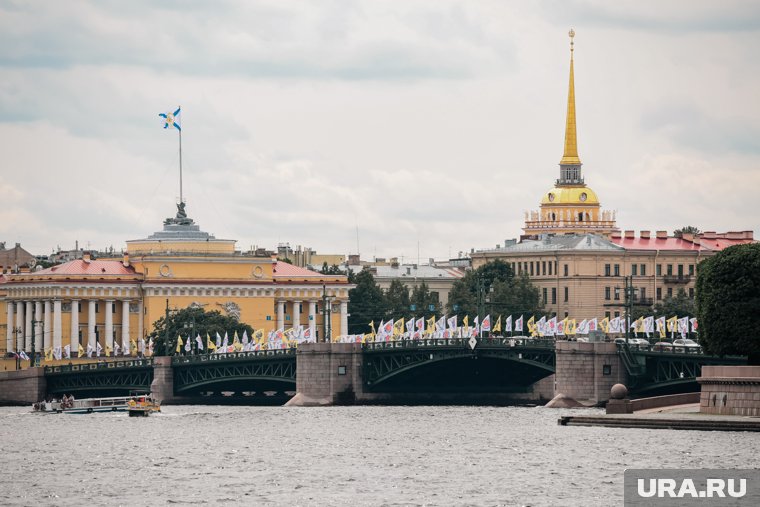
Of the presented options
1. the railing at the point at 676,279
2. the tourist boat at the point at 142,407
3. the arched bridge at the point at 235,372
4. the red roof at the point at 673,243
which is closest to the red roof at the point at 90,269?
the arched bridge at the point at 235,372

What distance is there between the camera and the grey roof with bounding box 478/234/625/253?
18238 cm

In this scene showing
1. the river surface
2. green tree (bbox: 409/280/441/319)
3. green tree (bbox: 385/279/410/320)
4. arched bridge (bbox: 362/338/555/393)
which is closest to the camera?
the river surface

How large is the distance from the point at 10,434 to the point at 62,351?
4734 cm

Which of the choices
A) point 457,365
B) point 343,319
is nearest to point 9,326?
point 343,319

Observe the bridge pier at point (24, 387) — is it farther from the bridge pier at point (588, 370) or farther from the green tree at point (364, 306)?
the green tree at point (364, 306)

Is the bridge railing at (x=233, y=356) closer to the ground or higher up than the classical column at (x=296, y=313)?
closer to the ground

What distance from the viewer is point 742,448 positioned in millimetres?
88375

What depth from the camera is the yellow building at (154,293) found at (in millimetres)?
163875

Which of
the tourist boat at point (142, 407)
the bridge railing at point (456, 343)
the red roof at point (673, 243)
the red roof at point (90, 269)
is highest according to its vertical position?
the red roof at point (673, 243)

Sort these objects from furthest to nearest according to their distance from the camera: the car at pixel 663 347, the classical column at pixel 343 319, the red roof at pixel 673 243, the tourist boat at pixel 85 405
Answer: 1. the red roof at pixel 673 243
2. the classical column at pixel 343 319
3. the tourist boat at pixel 85 405
4. the car at pixel 663 347

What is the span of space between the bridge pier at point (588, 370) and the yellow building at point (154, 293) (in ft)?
127

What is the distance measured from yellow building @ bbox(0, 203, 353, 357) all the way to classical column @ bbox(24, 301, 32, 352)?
6 cm

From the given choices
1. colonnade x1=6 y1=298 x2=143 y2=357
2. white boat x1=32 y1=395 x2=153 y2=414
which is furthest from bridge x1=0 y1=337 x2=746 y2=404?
colonnade x1=6 y1=298 x2=143 y2=357

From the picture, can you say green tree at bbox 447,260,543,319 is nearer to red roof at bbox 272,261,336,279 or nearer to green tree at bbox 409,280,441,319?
green tree at bbox 409,280,441,319
